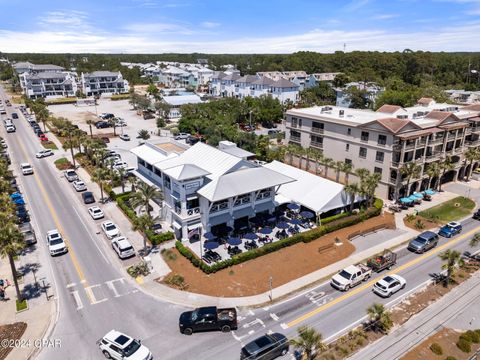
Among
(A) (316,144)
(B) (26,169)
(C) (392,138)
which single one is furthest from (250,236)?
(B) (26,169)

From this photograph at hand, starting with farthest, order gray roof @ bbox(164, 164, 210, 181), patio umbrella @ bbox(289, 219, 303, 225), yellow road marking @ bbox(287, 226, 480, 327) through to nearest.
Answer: patio umbrella @ bbox(289, 219, 303, 225), gray roof @ bbox(164, 164, 210, 181), yellow road marking @ bbox(287, 226, 480, 327)

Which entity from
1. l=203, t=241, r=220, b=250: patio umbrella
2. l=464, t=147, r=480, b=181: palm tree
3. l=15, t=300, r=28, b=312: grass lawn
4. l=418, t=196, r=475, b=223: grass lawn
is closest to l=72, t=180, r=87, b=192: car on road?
l=15, t=300, r=28, b=312: grass lawn

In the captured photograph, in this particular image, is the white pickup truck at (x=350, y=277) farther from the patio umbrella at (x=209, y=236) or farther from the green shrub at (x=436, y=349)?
the patio umbrella at (x=209, y=236)

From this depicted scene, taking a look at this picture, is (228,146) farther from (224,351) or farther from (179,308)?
(224,351)

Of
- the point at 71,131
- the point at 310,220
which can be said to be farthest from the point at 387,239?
the point at 71,131

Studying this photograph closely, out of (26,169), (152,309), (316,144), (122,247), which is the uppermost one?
(316,144)

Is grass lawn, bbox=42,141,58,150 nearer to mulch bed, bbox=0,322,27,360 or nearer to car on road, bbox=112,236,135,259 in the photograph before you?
car on road, bbox=112,236,135,259

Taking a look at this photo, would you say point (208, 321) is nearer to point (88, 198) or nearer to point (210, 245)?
point (210, 245)

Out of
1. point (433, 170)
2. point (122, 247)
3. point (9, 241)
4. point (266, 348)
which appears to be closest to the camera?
point (266, 348)
